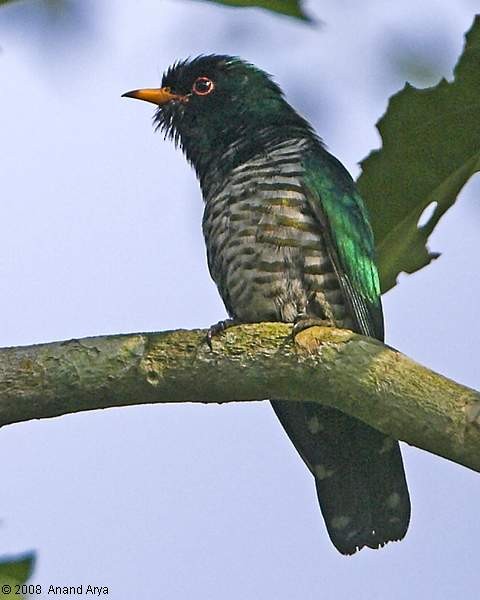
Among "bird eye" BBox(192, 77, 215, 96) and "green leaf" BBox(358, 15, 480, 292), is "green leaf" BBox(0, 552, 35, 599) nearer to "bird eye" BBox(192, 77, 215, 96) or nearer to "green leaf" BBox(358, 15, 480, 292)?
"green leaf" BBox(358, 15, 480, 292)

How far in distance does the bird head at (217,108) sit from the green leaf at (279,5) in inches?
109

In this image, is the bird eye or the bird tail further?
the bird eye

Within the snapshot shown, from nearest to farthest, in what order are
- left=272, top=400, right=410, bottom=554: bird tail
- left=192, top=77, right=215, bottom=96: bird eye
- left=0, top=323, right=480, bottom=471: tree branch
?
1. left=0, top=323, right=480, bottom=471: tree branch
2. left=272, top=400, right=410, bottom=554: bird tail
3. left=192, top=77, right=215, bottom=96: bird eye

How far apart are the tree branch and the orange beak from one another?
215 cm

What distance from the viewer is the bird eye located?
4996mm

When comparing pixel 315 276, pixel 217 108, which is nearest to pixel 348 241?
pixel 315 276

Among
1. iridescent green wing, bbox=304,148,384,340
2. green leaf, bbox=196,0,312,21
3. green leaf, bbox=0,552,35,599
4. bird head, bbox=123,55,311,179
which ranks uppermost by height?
bird head, bbox=123,55,311,179

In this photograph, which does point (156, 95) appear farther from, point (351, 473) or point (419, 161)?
point (419, 161)

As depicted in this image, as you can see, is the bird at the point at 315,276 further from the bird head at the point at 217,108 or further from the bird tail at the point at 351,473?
the bird head at the point at 217,108

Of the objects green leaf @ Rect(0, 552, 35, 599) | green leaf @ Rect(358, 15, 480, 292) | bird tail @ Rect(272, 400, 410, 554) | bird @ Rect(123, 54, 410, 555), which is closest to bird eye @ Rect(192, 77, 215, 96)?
bird @ Rect(123, 54, 410, 555)

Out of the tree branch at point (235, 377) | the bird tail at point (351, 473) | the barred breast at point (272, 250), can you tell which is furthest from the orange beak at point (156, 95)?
the tree branch at point (235, 377)

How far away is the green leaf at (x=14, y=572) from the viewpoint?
1803 millimetres

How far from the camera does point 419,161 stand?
2.85m

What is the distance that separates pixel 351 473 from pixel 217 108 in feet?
5.84
